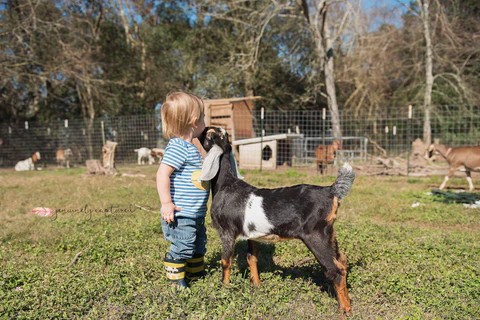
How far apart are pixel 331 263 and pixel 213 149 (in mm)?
1321

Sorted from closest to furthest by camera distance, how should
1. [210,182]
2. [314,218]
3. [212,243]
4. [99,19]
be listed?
[314,218] → [210,182] → [212,243] → [99,19]

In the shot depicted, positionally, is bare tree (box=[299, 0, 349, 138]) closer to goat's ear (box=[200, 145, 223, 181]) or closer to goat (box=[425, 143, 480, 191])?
goat (box=[425, 143, 480, 191])

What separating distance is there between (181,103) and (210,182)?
2.41ft

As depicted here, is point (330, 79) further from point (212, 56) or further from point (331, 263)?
point (331, 263)

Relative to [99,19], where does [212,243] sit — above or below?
below

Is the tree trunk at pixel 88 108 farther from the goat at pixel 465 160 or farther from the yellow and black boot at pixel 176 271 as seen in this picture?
the yellow and black boot at pixel 176 271

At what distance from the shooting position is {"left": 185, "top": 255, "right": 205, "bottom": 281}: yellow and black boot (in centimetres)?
362

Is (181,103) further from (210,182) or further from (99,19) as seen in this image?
(99,19)

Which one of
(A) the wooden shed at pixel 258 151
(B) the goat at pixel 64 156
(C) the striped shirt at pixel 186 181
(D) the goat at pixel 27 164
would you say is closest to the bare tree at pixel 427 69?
(A) the wooden shed at pixel 258 151

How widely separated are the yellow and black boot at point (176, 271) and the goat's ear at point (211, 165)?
747 mm

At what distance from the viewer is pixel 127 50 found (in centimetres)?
2256

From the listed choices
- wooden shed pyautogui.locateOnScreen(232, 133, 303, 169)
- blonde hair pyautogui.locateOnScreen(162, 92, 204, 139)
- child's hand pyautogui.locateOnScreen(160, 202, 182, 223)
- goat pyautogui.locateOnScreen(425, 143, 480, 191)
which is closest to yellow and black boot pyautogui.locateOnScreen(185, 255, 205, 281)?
child's hand pyautogui.locateOnScreen(160, 202, 182, 223)

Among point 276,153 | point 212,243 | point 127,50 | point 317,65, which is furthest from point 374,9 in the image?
point 212,243

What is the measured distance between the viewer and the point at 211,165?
3.33 meters
